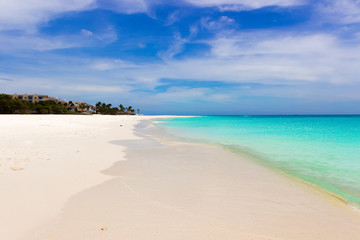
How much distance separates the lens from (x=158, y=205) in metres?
4.50

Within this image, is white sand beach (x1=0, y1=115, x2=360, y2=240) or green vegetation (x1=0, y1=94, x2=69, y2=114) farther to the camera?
green vegetation (x1=0, y1=94, x2=69, y2=114)

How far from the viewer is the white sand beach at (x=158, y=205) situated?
3.47 meters

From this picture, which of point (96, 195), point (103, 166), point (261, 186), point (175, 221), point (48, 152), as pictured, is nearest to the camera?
point (175, 221)

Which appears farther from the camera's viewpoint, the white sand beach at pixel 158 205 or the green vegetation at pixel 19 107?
the green vegetation at pixel 19 107

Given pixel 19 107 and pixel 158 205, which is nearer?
pixel 158 205

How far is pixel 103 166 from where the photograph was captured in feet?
25.1

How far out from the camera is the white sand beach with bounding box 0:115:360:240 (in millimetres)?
3473

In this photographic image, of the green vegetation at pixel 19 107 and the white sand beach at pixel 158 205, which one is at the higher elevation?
the green vegetation at pixel 19 107

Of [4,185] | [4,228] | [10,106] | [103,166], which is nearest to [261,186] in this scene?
[103,166]

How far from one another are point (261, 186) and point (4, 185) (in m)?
6.74

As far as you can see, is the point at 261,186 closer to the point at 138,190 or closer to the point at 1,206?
the point at 138,190

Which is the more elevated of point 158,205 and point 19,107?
point 19,107

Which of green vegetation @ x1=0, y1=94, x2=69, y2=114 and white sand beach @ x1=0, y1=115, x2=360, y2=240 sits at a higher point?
green vegetation @ x1=0, y1=94, x2=69, y2=114

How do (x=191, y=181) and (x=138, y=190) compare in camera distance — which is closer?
(x=138, y=190)
